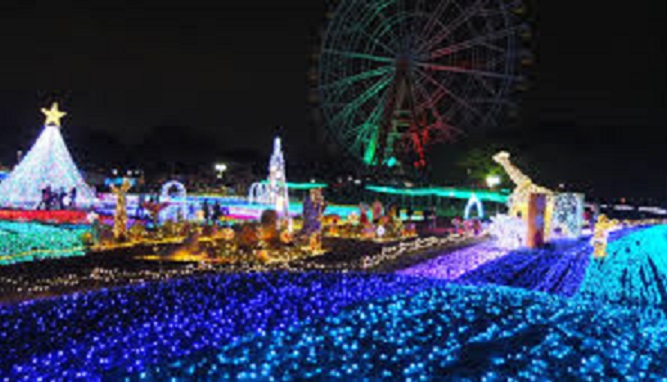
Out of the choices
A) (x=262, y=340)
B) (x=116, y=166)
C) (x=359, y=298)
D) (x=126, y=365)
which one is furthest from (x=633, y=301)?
(x=116, y=166)

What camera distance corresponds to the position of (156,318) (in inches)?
292

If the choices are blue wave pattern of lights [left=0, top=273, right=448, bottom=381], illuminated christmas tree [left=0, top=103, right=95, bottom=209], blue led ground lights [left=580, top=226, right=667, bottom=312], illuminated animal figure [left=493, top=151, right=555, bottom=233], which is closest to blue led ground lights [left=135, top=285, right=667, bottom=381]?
blue wave pattern of lights [left=0, top=273, right=448, bottom=381]

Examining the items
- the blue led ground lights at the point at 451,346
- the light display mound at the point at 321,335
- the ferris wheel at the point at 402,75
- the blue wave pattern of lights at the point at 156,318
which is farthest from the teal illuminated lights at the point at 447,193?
the blue led ground lights at the point at 451,346

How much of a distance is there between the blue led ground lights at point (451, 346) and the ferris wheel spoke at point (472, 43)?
68.8ft

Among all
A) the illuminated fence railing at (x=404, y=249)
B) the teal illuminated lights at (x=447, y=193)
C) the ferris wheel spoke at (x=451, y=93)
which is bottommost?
the illuminated fence railing at (x=404, y=249)

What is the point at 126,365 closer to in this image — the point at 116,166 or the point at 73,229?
the point at 73,229

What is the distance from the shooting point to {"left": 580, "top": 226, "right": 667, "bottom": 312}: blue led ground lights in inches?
382

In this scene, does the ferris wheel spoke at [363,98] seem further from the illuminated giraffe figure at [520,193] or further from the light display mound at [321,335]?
the light display mound at [321,335]

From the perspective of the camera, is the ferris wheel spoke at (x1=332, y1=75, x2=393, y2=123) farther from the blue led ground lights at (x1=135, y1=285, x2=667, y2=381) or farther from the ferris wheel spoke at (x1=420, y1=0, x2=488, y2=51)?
the blue led ground lights at (x1=135, y1=285, x2=667, y2=381)

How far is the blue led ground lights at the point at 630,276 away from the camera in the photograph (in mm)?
9695

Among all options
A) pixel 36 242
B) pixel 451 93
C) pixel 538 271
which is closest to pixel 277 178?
pixel 451 93

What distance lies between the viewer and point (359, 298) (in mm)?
8852

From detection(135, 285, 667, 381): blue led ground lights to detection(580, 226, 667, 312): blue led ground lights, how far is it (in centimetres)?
134

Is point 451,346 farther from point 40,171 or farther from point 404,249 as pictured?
point 40,171
